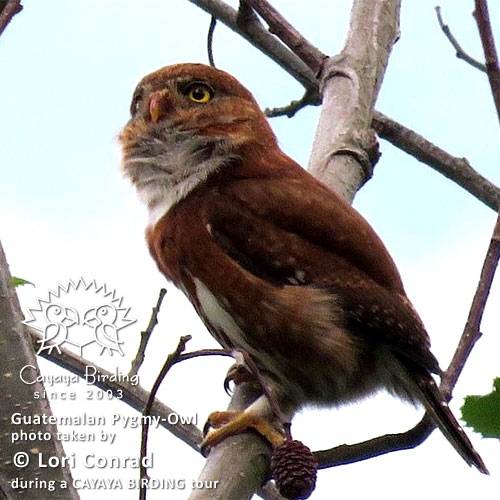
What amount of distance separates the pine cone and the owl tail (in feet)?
2.96

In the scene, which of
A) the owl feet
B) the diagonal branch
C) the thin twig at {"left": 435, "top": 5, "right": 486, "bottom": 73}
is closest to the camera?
the owl feet

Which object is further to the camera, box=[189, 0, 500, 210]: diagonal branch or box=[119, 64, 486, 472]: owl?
box=[189, 0, 500, 210]: diagonal branch

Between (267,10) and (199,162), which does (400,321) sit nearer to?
(199,162)

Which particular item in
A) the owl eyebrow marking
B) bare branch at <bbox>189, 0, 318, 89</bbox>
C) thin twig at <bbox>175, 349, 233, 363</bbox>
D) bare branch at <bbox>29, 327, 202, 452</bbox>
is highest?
bare branch at <bbox>189, 0, 318, 89</bbox>

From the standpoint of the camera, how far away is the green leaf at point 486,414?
7.29 feet

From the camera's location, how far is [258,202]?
133 inches

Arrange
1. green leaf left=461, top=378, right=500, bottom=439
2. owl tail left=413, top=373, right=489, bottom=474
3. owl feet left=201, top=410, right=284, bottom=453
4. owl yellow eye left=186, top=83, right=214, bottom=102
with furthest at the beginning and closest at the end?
owl yellow eye left=186, top=83, right=214, bottom=102, owl tail left=413, top=373, right=489, bottom=474, owl feet left=201, top=410, right=284, bottom=453, green leaf left=461, top=378, right=500, bottom=439

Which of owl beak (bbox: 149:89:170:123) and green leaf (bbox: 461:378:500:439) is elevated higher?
owl beak (bbox: 149:89:170:123)

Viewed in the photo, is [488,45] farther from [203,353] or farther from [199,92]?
[199,92]

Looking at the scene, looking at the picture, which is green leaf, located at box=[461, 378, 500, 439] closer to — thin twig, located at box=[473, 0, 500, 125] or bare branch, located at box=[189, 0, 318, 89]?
thin twig, located at box=[473, 0, 500, 125]

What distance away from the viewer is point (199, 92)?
12.9 feet

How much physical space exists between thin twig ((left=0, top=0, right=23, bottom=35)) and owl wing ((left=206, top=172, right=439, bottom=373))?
5.25 ft

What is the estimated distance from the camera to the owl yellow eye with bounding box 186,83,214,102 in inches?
154

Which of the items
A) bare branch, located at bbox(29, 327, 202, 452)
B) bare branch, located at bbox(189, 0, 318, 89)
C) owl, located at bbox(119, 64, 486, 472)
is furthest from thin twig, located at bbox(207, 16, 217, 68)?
bare branch, located at bbox(29, 327, 202, 452)
